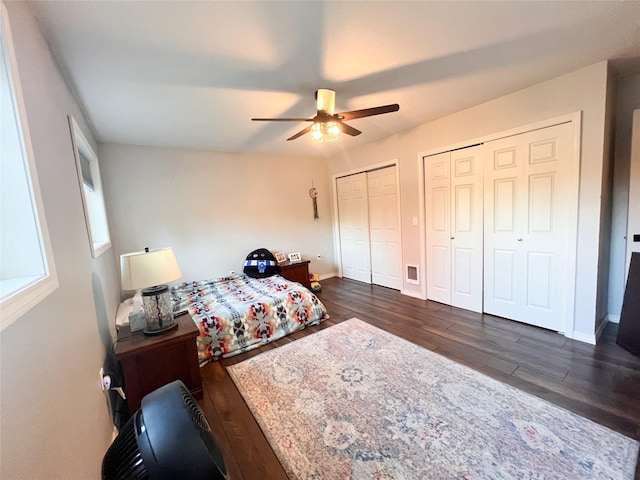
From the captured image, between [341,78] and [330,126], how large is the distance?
0.38m

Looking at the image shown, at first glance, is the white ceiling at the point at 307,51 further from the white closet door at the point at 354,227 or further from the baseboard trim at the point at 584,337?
the baseboard trim at the point at 584,337

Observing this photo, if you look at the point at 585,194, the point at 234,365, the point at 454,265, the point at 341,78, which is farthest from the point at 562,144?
the point at 234,365

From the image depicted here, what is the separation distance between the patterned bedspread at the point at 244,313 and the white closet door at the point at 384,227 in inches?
64.7

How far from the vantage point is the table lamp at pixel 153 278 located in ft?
5.77

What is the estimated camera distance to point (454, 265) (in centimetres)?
347

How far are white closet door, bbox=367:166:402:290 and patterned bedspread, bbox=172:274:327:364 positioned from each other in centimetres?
164

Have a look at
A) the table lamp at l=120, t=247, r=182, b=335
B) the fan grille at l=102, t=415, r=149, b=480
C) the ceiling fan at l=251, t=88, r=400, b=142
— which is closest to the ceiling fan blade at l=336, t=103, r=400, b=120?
the ceiling fan at l=251, t=88, r=400, b=142

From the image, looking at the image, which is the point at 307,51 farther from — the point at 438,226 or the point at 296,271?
the point at 296,271

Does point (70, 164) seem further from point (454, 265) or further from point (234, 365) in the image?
point (454, 265)

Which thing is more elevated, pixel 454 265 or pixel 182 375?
pixel 454 265

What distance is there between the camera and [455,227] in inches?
134

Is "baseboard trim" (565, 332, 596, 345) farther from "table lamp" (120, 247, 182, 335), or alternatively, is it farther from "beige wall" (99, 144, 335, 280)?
"beige wall" (99, 144, 335, 280)

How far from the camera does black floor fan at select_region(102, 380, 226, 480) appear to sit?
0.59 metres

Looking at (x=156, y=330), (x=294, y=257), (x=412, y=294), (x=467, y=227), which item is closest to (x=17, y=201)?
(x=156, y=330)
